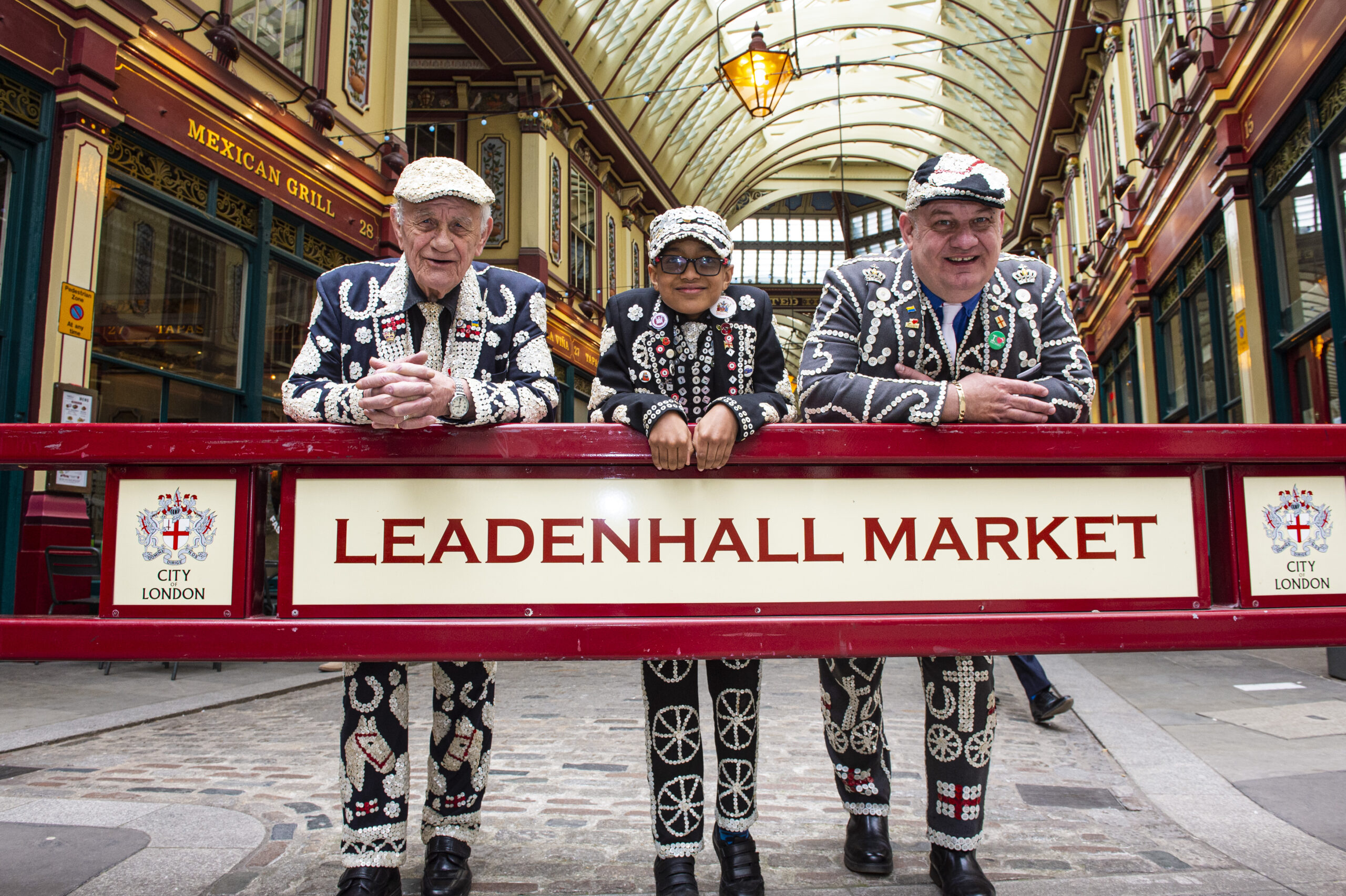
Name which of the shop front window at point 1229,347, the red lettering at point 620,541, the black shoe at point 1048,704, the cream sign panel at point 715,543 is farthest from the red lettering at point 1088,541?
the shop front window at point 1229,347

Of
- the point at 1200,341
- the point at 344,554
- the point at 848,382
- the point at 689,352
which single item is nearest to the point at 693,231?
the point at 689,352

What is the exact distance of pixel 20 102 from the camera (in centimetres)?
629

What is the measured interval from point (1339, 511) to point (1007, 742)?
2.77 m

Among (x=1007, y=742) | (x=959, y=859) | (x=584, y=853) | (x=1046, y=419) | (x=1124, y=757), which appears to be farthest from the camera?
(x=1007, y=742)

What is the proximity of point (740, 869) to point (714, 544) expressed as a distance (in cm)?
95

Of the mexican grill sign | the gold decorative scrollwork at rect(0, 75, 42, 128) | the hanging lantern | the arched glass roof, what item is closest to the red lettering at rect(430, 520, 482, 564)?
the mexican grill sign

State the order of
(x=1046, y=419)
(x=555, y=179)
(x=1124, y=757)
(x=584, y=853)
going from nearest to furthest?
(x=1046, y=419) → (x=584, y=853) → (x=1124, y=757) → (x=555, y=179)

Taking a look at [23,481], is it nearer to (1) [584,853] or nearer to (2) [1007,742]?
(1) [584,853]

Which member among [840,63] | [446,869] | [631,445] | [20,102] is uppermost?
[840,63]

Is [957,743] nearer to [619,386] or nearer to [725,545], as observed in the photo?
[725,545]

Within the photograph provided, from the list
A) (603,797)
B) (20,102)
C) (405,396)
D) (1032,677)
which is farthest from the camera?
(20,102)

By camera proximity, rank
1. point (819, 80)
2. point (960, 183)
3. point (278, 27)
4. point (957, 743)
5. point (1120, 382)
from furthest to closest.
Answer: point (819, 80)
point (1120, 382)
point (278, 27)
point (957, 743)
point (960, 183)

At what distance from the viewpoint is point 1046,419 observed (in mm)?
2043

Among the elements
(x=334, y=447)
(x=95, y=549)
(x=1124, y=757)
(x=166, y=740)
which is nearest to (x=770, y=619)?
(x=334, y=447)
